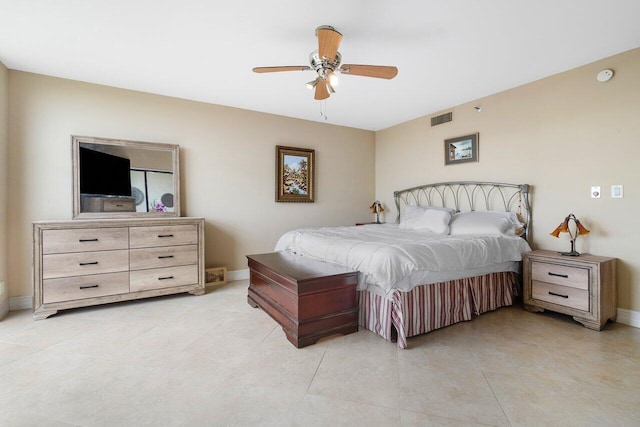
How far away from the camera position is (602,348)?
2.19 meters

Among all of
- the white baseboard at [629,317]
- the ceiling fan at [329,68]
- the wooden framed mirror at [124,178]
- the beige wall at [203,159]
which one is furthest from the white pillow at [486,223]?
the wooden framed mirror at [124,178]

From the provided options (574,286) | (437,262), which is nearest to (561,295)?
(574,286)

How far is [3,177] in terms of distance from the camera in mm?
2900

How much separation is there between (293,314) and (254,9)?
2.25 metres

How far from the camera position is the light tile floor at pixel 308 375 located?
4.90 feet

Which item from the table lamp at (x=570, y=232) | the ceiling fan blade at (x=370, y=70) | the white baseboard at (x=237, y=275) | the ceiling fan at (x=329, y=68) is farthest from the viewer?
the white baseboard at (x=237, y=275)

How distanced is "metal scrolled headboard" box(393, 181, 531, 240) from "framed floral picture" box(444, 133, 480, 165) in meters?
0.32

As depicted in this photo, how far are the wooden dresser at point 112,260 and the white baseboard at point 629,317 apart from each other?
4251mm

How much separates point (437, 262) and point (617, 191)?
1912mm

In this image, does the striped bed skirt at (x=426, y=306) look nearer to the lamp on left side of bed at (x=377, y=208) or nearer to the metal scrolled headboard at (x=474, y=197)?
the metal scrolled headboard at (x=474, y=197)

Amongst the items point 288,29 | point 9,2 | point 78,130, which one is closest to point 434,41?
point 288,29

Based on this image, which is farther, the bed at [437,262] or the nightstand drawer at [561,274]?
the nightstand drawer at [561,274]

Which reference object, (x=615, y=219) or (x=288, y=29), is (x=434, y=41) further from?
(x=615, y=219)

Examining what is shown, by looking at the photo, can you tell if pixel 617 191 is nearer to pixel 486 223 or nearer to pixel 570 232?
pixel 570 232
